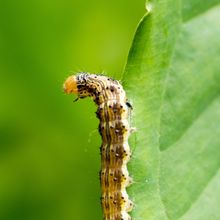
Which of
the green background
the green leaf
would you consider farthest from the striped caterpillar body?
the green leaf

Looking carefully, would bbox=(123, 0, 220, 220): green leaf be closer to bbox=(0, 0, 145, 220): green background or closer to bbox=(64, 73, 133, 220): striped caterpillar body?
bbox=(64, 73, 133, 220): striped caterpillar body

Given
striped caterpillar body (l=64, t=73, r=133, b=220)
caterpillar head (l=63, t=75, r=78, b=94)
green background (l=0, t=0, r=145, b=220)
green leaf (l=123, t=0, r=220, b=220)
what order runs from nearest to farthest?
green leaf (l=123, t=0, r=220, b=220) → striped caterpillar body (l=64, t=73, r=133, b=220) → caterpillar head (l=63, t=75, r=78, b=94) → green background (l=0, t=0, r=145, b=220)

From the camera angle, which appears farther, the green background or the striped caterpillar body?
the green background

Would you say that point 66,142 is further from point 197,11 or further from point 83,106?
point 197,11

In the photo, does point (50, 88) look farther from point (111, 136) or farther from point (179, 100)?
point (179, 100)

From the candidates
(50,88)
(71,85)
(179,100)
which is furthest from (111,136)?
(179,100)

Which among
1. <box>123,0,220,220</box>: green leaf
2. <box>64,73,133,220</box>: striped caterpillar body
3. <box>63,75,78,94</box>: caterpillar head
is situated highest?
<box>63,75,78,94</box>: caterpillar head

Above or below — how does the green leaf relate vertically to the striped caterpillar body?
below

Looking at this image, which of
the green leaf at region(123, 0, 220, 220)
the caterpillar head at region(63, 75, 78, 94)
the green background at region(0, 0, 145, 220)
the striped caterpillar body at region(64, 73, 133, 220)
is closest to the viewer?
the green leaf at region(123, 0, 220, 220)

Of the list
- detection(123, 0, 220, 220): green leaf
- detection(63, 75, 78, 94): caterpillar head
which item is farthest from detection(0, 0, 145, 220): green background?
detection(123, 0, 220, 220): green leaf
